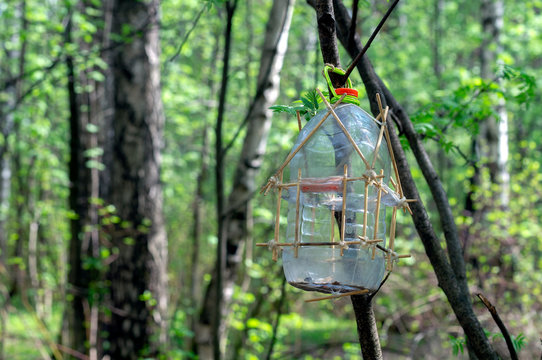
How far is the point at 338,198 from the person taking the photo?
1.67 metres

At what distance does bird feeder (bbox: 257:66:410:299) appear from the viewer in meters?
1.59

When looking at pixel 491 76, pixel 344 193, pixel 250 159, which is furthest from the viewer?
pixel 491 76

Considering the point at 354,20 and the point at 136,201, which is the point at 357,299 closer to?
the point at 354,20

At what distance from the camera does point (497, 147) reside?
998cm

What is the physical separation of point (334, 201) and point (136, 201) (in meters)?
4.39

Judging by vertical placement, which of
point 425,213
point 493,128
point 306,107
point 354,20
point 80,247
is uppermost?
point 493,128

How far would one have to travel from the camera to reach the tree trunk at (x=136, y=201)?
5.66 metres

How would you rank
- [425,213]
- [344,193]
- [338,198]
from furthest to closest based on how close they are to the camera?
1. [425,213]
2. [338,198]
3. [344,193]

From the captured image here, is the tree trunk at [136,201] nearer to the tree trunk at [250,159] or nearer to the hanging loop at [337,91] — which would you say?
the tree trunk at [250,159]

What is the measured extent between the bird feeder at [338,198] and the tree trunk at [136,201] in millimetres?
4179

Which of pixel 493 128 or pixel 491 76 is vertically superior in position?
pixel 491 76

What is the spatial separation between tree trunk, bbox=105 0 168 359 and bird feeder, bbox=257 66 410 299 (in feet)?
13.7

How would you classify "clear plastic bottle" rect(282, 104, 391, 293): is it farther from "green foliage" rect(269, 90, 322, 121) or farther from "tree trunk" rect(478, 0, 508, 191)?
"tree trunk" rect(478, 0, 508, 191)

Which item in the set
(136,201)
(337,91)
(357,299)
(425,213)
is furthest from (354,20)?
(136,201)
